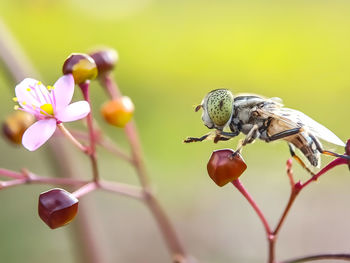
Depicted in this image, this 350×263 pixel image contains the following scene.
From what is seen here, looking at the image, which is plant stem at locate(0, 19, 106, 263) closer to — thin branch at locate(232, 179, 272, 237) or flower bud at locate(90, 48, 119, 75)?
flower bud at locate(90, 48, 119, 75)

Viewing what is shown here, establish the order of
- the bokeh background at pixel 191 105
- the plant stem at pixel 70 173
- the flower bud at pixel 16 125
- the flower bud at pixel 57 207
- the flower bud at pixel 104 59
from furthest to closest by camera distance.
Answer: the bokeh background at pixel 191 105 < the plant stem at pixel 70 173 < the flower bud at pixel 16 125 < the flower bud at pixel 104 59 < the flower bud at pixel 57 207

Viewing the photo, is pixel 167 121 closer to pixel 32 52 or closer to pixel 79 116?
pixel 32 52

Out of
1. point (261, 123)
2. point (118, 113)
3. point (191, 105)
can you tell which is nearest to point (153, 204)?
point (118, 113)

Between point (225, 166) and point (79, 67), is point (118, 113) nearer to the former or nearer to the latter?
point (79, 67)

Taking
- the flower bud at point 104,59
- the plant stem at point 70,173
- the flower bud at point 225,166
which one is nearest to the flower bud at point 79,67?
the flower bud at point 104,59

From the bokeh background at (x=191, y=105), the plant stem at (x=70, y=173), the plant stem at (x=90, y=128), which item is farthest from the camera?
the bokeh background at (x=191, y=105)

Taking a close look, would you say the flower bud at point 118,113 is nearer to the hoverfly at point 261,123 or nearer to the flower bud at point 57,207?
the hoverfly at point 261,123

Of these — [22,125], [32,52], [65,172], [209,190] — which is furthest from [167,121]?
[22,125]
